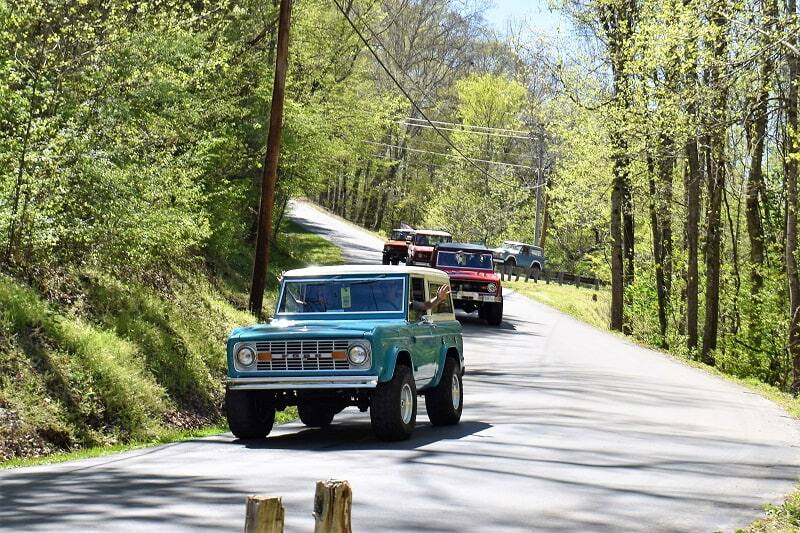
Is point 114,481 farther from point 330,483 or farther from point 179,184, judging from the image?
point 179,184

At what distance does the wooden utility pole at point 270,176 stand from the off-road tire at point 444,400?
8234 millimetres

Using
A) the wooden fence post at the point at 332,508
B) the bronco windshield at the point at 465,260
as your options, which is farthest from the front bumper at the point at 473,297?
the wooden fence post at the point at 332,508

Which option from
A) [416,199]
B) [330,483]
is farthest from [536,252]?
[330,483]

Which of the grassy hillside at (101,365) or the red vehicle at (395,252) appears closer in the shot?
the grassy hillside at (101,365)

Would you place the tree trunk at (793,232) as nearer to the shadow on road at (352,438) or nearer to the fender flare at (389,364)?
the shadow on road at (352,438)

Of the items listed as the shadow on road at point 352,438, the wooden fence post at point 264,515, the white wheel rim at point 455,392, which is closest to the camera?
the wooden fence post at point 264,515

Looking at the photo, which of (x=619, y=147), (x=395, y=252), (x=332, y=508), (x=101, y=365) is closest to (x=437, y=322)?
(x=101, y=365)

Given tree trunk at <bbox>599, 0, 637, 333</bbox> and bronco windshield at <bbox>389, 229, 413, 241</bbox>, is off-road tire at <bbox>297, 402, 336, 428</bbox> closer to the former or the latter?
tree trunk at <bbox>599, 0, 637, 333</bbox>

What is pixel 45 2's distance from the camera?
1853 cm

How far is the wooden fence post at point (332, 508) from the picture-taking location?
13.4 feet

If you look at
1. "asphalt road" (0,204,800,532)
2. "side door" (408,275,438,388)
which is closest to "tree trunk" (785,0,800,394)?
"asphalt road" (0,204,800,532)

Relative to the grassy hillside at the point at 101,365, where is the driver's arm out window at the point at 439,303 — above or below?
above

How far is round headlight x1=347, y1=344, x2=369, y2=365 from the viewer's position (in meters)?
12.8

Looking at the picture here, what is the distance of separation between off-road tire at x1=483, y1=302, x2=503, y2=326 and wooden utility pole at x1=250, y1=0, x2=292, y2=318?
1233 cm
